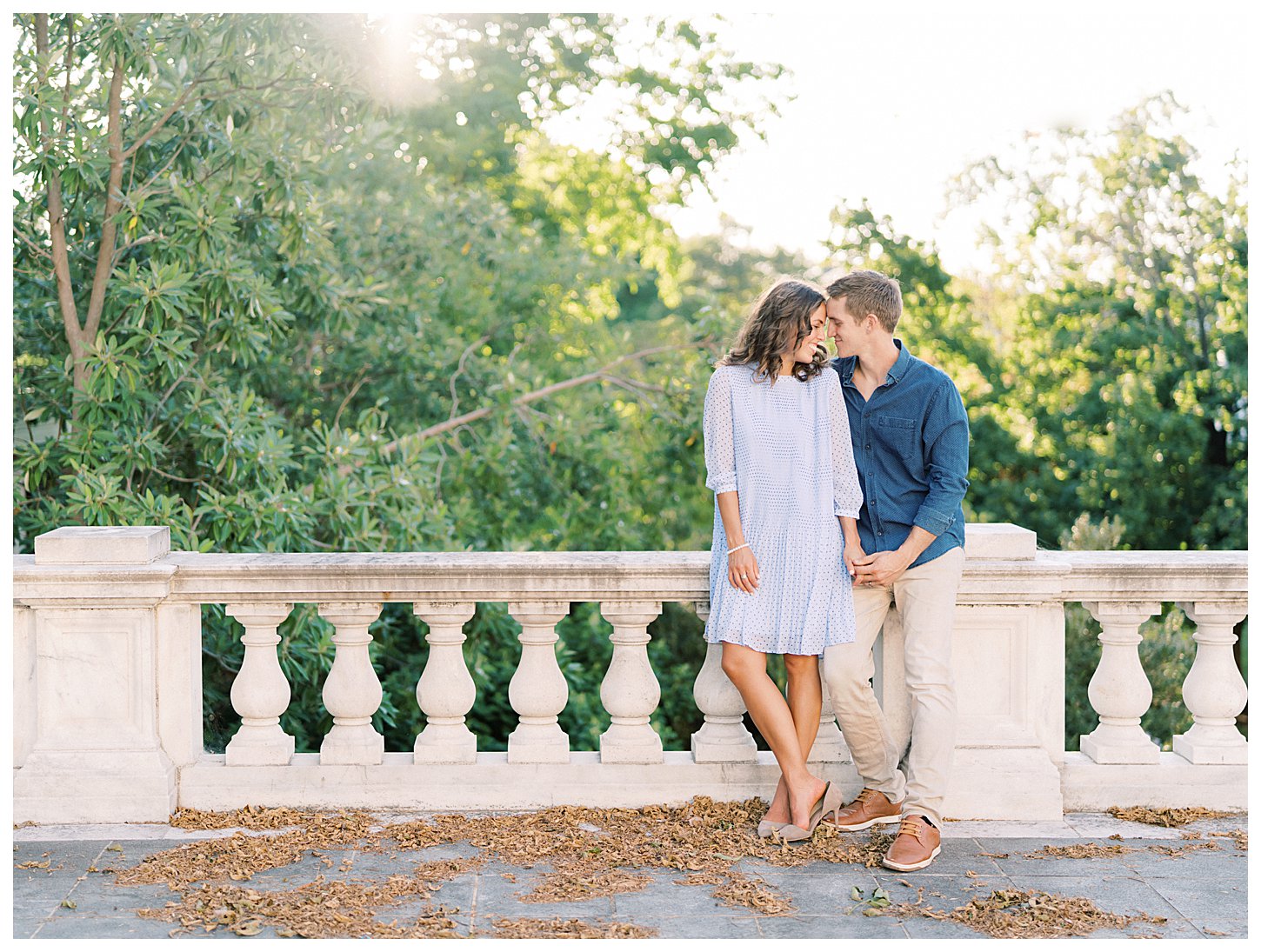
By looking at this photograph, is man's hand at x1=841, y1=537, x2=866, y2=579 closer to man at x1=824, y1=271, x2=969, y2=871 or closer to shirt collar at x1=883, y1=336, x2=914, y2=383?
man at x1=824, y1=271, x2=969, y2=871

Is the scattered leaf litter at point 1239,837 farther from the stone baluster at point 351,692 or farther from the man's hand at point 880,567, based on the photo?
the stone baluster at point 351,692

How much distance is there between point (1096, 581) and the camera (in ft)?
15.1

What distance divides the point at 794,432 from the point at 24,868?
2.75 meters

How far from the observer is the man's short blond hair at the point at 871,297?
4.23m

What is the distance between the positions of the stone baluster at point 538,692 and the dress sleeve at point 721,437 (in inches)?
31.0

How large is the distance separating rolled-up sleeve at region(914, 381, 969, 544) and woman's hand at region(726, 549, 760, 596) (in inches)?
21.6

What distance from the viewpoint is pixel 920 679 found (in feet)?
13.9

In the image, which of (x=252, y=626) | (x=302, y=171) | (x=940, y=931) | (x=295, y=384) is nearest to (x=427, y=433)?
(x=295, y=384)

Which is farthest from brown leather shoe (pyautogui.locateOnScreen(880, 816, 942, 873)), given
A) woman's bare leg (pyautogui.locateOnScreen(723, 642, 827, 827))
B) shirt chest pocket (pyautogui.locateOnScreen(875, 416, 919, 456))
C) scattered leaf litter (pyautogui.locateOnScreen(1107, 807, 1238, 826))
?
shirt chest pocket (pyautogui.locateOnScreen(875, 416, 919, 456))

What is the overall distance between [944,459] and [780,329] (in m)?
0.68

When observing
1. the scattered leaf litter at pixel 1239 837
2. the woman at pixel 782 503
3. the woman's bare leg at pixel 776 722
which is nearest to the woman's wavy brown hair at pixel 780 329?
the woman at pixel 782 503

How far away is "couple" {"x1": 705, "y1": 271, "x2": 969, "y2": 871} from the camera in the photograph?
418 cm

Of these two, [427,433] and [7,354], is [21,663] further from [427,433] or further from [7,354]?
[427,433]

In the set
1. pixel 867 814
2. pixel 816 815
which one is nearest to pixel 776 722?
pixel 816 815
